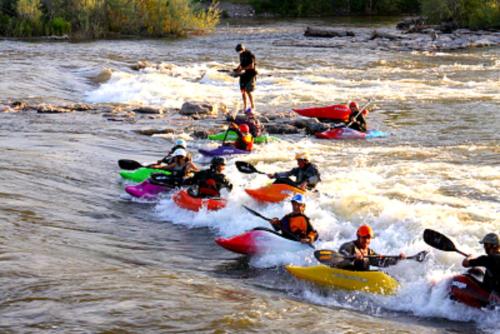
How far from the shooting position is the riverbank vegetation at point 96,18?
38781mm

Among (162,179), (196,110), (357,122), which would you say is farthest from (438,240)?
(196,110)

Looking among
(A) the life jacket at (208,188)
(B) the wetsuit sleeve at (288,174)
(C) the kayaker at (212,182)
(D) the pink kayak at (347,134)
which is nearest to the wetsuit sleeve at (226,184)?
(C) the kayaker at (212,182)

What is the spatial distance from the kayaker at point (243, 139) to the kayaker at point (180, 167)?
2726mm

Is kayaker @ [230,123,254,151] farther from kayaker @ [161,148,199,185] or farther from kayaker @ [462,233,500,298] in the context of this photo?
kayaker @ [462,233,500,298]

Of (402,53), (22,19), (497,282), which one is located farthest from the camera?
(22,19)

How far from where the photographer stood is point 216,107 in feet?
64.0

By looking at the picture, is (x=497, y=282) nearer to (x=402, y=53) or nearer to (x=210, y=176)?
(x=210, y=176)

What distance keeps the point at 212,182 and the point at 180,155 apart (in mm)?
1113

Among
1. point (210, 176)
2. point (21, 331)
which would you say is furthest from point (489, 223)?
point (21, 331)

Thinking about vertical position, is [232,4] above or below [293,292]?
above

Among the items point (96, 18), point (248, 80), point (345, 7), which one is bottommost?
point (248, 80)

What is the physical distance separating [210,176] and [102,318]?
518cm

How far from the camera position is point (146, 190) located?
38.8ft

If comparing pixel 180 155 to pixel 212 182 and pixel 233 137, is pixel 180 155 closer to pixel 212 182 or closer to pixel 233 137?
pixel 212 182
